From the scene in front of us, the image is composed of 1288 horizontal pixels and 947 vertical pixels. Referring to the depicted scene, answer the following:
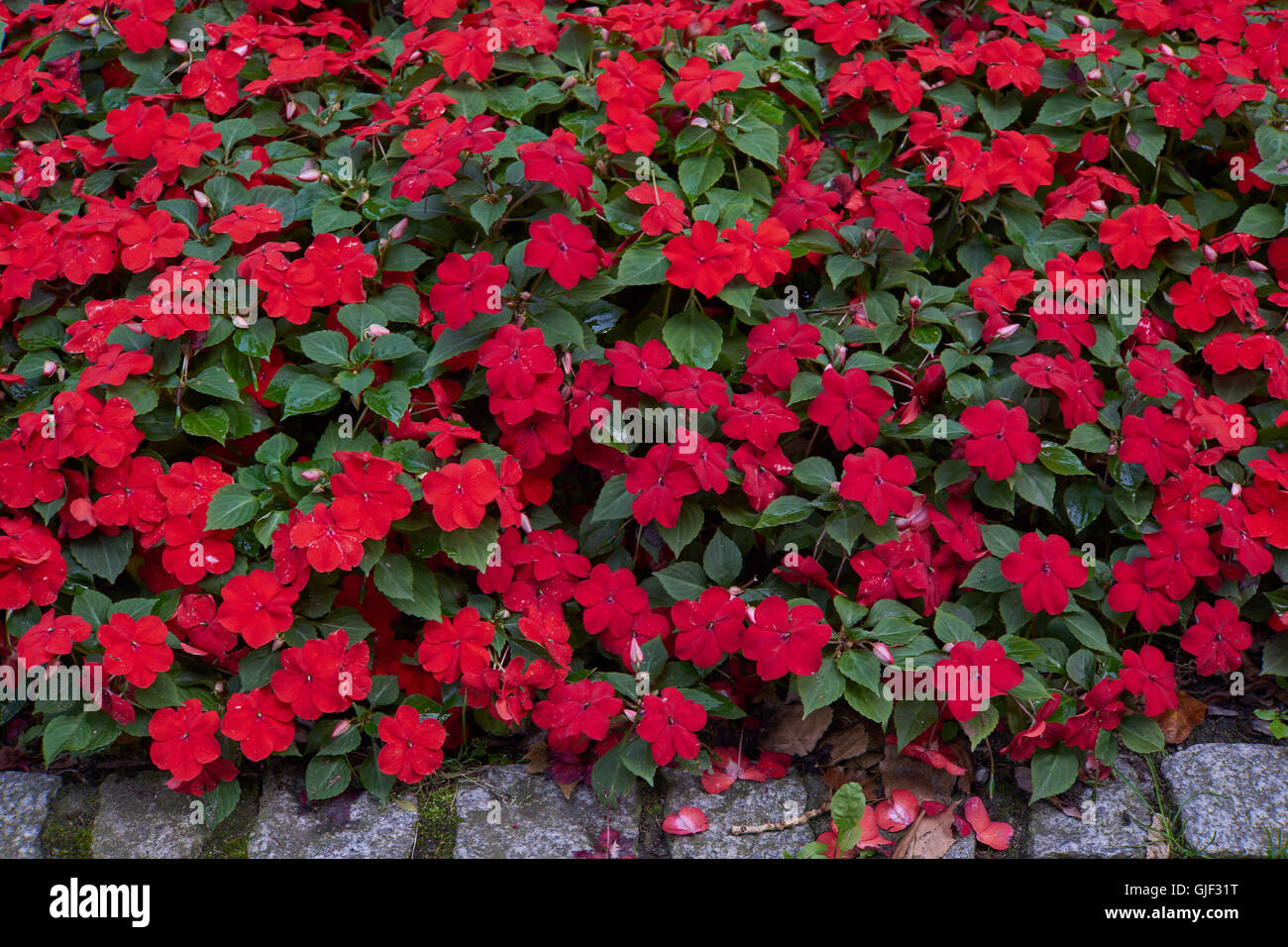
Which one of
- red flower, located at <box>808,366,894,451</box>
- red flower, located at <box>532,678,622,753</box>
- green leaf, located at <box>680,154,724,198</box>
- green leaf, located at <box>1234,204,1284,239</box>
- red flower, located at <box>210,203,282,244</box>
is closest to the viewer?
red flower, located at <box>532,678,622,753</box>

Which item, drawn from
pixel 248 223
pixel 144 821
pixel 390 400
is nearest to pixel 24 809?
pixel 144 821

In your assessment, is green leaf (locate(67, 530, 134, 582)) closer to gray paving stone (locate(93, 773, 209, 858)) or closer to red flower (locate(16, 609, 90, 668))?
red flower (locate(16, 609, 90, 668))

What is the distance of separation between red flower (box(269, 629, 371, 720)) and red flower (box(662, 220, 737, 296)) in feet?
3.62

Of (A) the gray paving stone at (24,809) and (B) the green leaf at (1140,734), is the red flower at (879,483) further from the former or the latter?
(A) the gray paving stone at (24,809)

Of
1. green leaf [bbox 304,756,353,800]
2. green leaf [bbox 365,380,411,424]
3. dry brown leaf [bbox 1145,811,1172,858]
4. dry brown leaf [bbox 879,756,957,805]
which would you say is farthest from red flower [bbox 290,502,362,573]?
dry brown leaf [bbox 1145,811,1172,858]

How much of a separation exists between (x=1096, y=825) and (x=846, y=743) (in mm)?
561

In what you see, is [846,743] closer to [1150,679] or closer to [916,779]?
[916,779]

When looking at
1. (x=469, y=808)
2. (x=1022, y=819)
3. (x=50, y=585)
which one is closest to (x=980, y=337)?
(x=1022, y=819)

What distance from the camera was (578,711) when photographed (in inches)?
91.0

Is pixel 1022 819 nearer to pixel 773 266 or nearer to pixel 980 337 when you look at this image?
pixel 980 337

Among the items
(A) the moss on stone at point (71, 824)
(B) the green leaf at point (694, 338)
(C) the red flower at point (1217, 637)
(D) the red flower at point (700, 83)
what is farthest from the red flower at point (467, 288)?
(C) the red flower at point (1217, 637)

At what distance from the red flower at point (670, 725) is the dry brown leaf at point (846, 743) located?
1.41ft

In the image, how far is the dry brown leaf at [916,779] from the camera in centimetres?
247

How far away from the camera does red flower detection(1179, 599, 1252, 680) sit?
2445mm
